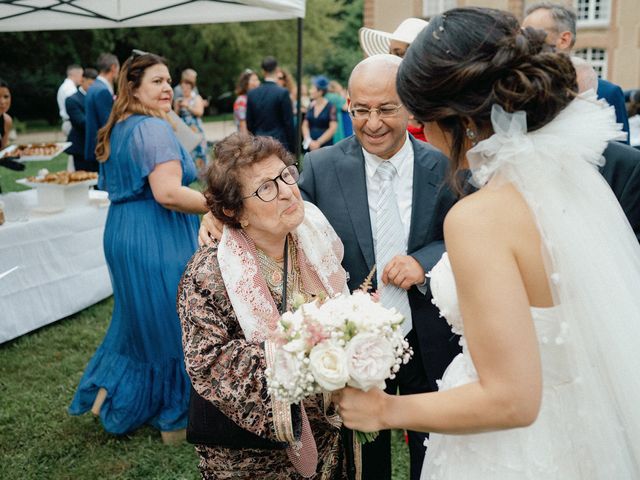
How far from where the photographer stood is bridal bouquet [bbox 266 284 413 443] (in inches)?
65.1

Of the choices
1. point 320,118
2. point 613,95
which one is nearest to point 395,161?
point 613,95

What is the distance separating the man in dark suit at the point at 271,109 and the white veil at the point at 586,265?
28.3ft

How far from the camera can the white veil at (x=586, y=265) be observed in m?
1.64

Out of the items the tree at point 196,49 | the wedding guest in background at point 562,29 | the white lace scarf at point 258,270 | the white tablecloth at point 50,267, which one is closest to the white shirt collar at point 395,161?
the white lace scarf at point 258,270

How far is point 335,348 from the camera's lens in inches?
65.9

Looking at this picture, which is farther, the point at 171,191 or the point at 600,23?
the point at 600,23

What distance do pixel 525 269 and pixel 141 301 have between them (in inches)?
121

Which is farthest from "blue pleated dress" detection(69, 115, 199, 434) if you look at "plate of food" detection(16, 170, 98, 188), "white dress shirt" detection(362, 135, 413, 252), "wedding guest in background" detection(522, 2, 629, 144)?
"wedding guest in background" detection(522, 2, 629, 144)

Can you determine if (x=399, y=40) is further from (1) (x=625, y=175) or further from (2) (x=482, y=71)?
(2) (x=482, y=71)

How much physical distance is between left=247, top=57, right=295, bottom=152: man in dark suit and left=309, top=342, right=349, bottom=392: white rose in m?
8.68

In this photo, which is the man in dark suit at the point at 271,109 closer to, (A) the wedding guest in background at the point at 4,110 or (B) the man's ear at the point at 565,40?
(A) the wedding guest in background at the point at 4,110

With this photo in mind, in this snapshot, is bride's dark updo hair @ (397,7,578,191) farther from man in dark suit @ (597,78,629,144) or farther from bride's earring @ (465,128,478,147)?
man in dark suit @ (597,78,629,144)

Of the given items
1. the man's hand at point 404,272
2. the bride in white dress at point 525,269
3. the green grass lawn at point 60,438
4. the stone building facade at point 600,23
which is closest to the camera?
the bride in white dress at point 525,269

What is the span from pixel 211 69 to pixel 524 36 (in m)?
37.9
